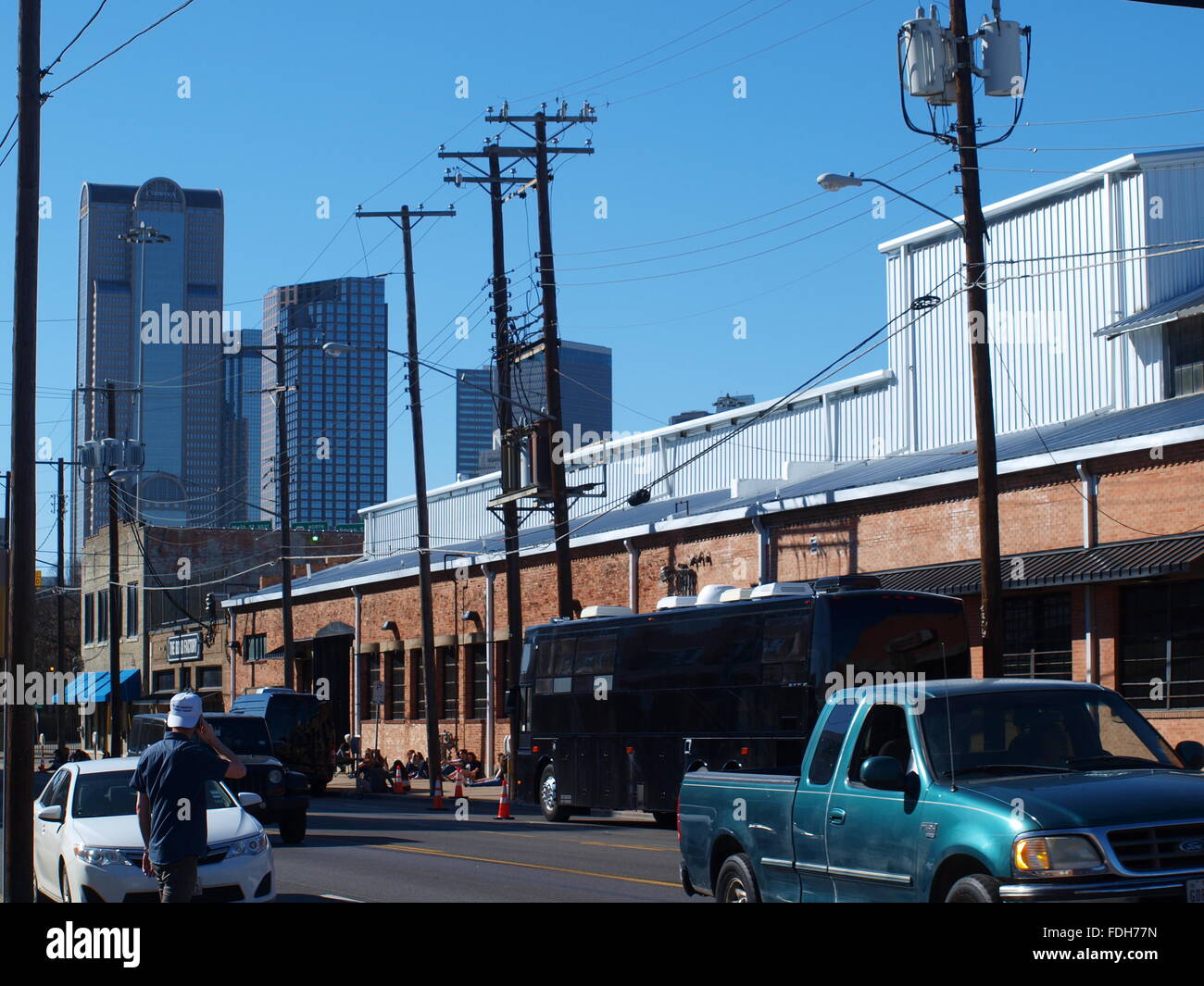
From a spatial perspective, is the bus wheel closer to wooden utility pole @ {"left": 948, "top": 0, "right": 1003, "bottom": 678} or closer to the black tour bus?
the black tour bus

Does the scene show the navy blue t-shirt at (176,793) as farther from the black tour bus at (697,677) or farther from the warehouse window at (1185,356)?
the warehouse window at (1185,356)

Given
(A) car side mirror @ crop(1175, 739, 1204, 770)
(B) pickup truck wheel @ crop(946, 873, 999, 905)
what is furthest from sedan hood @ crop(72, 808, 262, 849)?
(A) car side mirror @ crop(1175, 739, 1204, 770)

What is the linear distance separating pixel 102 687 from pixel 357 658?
2494cm

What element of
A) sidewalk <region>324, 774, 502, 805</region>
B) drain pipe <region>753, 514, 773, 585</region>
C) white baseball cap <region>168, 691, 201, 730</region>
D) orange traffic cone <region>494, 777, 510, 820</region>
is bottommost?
sidewalk <region>324, 774, 502, 805</region>

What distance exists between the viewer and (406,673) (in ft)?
171

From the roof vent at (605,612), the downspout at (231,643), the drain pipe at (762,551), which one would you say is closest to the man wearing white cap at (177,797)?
the roof vent at (605,612)

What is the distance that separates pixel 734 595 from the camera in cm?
2538

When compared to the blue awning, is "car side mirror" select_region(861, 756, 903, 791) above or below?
above

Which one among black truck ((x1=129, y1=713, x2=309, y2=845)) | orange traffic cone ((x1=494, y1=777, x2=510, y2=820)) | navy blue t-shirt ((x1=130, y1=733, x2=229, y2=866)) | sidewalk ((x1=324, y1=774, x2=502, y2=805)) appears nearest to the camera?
navy blue t-shirt ((x1=130, y1=733, x2=229, y2=866))

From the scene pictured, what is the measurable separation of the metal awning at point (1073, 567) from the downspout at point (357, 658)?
29.0 m

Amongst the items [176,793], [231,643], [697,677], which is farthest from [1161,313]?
[231,643]

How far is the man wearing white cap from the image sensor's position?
10.3 metres

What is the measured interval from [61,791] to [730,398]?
192 feet

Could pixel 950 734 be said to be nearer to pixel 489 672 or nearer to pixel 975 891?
pixel 975 891
